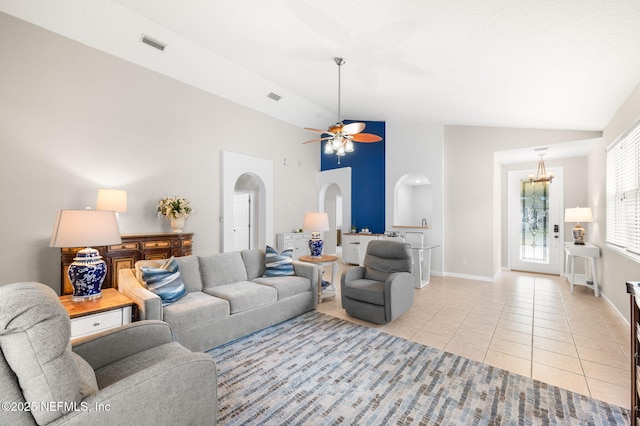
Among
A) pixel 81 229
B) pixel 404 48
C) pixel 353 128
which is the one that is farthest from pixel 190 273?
pixel 404 48

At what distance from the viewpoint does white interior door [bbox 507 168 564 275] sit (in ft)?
19.9

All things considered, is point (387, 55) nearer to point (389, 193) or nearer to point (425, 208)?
point (389, 193)

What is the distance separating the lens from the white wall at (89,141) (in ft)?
11.7

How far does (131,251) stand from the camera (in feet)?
13.6

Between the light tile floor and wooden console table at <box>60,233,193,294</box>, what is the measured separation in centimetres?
256

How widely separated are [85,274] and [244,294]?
140 centimetres

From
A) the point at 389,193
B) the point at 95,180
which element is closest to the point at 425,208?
the point at 389,193

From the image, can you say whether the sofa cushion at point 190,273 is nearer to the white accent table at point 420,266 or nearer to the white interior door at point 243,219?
the white accent table at point 420,266

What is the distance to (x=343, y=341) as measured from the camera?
3.00 meters

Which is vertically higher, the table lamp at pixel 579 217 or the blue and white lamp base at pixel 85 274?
the table lamp at pixel 579 217

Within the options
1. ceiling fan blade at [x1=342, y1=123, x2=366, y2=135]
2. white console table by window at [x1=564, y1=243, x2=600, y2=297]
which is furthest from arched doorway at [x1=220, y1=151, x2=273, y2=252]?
white console table by window at [x1=564, y1=243, x2=600, y2=297]

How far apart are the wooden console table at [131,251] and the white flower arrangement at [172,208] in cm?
35

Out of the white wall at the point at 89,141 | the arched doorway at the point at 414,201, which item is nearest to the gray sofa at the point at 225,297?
the white wall at the point at 89,141

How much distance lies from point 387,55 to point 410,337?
10.7 ft
